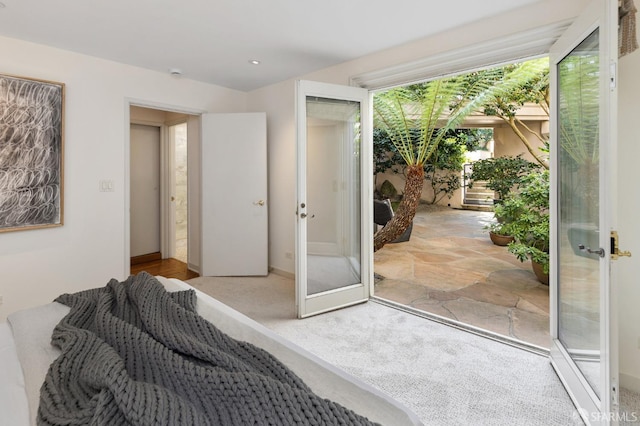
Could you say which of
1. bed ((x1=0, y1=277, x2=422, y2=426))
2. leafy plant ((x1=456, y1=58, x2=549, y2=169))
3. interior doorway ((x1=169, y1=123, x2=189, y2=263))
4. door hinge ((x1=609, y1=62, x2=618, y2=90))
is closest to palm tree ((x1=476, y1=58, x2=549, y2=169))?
leafy plant ((x1=456, y1=58, x2=549, y2=169))

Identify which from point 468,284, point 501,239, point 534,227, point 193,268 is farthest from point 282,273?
point 501,239

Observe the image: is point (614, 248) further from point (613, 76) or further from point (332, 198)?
point (332, 198)

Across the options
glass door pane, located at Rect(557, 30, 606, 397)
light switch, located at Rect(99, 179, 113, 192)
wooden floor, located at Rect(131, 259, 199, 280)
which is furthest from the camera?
wooden floor, located at Rect(131, 259, 199, 280)

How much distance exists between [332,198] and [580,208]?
190 centimetres

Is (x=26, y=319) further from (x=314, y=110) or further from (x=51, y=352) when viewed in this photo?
(x=314, y=110)

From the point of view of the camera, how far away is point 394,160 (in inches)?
379

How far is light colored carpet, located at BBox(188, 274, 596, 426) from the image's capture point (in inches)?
68.6

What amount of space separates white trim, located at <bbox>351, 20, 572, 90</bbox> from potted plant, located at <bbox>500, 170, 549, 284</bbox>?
1829mm

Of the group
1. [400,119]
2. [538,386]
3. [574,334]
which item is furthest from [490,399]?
[400,119]

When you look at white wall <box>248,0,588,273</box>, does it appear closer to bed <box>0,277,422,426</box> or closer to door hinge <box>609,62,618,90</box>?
door hinge <box>609,62,618,90</box>

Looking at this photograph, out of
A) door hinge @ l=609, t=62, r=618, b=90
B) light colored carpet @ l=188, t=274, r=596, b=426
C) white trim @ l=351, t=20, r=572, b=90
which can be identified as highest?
white trim @ l=351, t=20, r=572, b=90

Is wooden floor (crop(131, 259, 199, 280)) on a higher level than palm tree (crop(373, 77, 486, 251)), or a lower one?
lower

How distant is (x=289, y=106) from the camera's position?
13.2 ft

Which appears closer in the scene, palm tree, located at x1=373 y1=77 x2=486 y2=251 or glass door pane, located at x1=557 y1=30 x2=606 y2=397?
glass door pane, located at x1=557 y1=30 x2=606 y2=397
